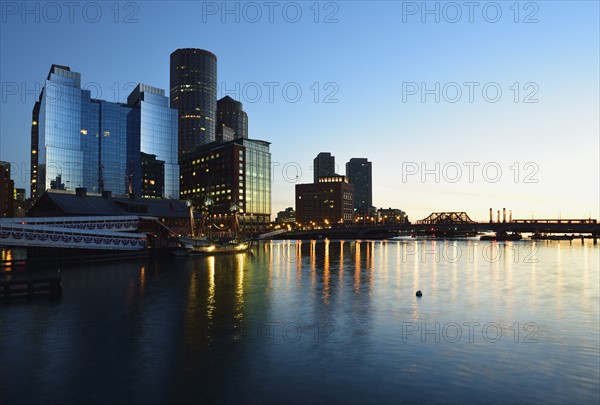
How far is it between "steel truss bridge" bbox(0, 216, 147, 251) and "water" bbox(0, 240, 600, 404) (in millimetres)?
23187

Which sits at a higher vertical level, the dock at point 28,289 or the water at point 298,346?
the dock at point 28,289

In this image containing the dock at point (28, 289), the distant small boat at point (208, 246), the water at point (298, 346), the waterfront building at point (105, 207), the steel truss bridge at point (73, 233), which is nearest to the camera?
the water at point (298, 346)

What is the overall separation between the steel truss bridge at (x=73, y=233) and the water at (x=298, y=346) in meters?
23.2

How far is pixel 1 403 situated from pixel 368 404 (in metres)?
16.4

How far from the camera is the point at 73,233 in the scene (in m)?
85.0

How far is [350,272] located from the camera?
259 ft

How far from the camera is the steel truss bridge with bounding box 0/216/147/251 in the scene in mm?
72312

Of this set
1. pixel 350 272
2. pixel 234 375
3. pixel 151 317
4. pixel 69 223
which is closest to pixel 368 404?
pixel 234 375

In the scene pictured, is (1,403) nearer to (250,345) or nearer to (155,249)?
(250,345)

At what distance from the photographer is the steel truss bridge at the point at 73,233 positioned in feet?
237

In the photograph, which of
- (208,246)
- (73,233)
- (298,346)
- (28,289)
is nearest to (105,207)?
(208,246)

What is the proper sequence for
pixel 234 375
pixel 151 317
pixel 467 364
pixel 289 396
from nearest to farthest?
1. pixel 289 396
2. pixel 234 375
3. pixel 467 364
4. pixel 151 317

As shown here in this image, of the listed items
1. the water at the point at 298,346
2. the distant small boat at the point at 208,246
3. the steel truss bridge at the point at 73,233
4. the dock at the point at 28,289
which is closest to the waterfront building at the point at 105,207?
the steel truss bridge at the point at 73,233

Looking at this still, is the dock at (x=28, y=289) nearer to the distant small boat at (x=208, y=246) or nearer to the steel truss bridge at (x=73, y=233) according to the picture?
the steel truss bridge at (x=73, y=233)
